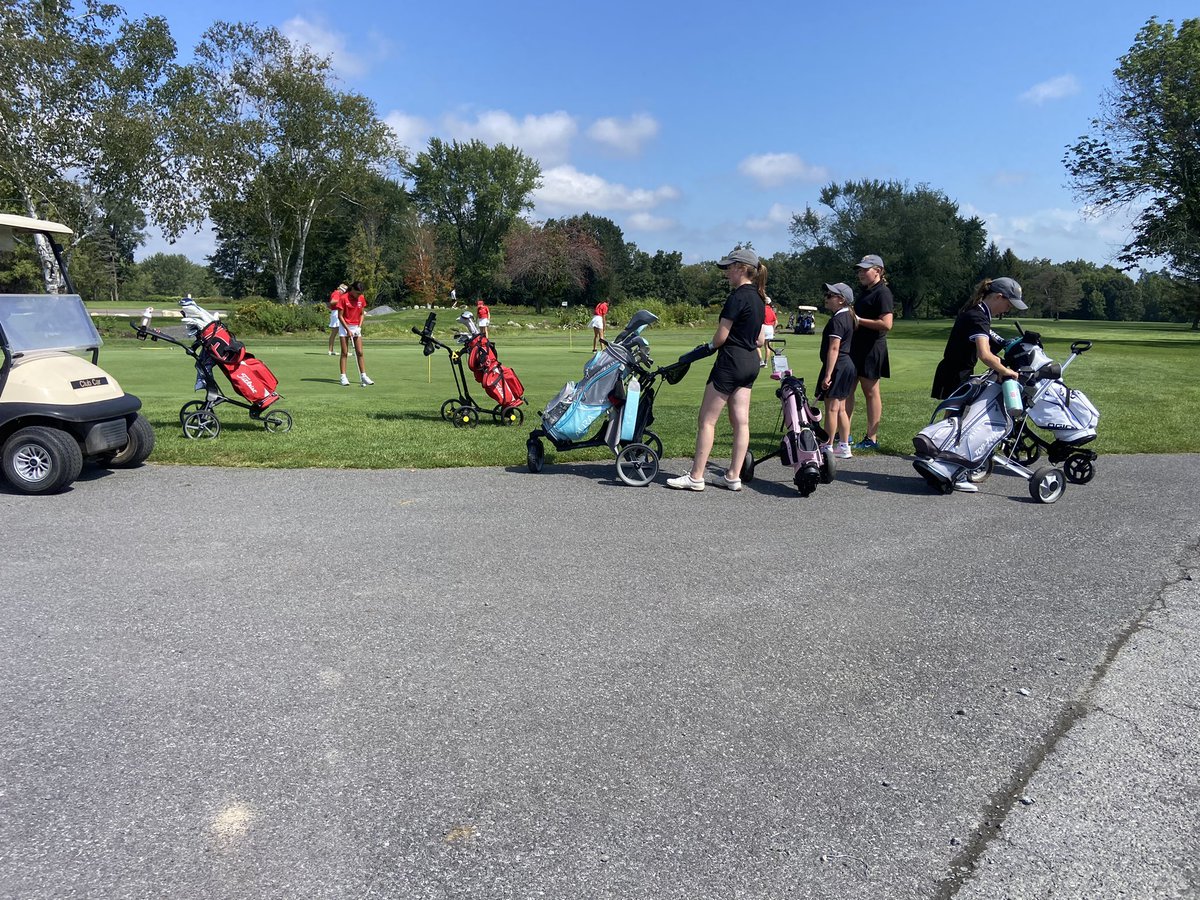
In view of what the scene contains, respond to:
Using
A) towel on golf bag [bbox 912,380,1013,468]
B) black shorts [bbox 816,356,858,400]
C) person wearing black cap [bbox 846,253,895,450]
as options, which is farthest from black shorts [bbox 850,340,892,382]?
towel on golf bag [bbox 912,380,1013,468]

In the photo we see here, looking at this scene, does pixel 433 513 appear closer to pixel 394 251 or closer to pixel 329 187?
pixel 329 187

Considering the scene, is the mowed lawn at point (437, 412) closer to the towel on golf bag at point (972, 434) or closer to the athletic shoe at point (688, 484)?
the athletic shoe at point (688, 484)

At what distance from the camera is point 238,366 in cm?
1085

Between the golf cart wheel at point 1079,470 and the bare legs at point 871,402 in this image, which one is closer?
the golf cart wheel at point 1079,470

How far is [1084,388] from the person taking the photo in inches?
697

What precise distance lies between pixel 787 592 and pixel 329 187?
5841cm

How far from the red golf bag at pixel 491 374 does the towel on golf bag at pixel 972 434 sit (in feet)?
19.5

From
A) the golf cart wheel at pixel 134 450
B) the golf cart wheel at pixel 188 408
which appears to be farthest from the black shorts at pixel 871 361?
the golf cart wheel at pixel 188 408

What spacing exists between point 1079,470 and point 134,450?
967cm

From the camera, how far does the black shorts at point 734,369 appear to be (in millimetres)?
7789

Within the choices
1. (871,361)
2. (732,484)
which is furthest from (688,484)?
(871,361)

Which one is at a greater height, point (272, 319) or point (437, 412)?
point (272, 319)

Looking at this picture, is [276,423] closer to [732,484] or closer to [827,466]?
[732,484]

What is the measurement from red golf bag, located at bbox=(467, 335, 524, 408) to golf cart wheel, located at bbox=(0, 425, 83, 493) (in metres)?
5.19
